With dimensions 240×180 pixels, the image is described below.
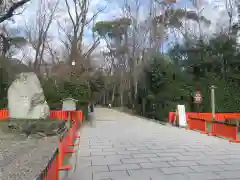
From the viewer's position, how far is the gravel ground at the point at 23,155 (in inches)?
242

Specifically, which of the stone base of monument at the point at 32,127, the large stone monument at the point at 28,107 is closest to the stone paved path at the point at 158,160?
the stone base of monument at the point at 32,127

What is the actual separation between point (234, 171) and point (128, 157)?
9.34 ft

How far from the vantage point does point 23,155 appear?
8094 mm

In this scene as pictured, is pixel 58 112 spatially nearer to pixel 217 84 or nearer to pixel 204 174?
pixel 204 174

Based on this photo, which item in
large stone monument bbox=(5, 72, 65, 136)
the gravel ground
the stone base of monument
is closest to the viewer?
the gravel ground

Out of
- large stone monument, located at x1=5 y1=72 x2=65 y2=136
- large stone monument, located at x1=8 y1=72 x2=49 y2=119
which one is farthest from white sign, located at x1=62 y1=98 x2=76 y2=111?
large stone monument, located at x1=8 y1=72 x2=49 y2=119

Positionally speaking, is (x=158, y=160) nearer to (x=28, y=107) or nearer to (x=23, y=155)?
(x=23, y=155)

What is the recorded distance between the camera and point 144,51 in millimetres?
32281

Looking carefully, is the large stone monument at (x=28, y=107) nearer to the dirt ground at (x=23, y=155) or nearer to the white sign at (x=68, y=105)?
the dirt ground at (x=23, y=155)

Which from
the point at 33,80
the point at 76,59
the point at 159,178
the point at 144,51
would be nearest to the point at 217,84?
the point at 144,51

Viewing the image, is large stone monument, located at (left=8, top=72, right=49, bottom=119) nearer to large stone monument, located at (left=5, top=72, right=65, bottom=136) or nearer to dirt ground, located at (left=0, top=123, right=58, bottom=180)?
large stone monument, located at (left=5, top=72, right=65, bottom=136)

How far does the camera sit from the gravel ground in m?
6.15

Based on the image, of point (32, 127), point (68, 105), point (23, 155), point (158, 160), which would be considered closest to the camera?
point (158, 160)

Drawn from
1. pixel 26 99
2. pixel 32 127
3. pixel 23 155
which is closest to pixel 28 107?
pixel 26 99
